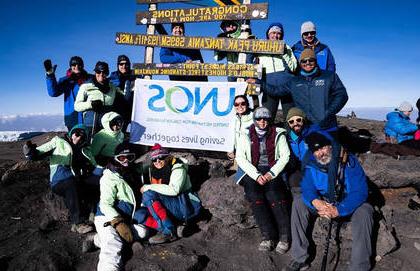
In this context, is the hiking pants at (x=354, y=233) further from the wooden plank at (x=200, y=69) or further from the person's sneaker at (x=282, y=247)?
the wooden plank at (x=200, y=69)

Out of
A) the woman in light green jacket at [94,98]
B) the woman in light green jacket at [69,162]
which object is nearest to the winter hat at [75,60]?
the woman in light green jacket at [94,98]

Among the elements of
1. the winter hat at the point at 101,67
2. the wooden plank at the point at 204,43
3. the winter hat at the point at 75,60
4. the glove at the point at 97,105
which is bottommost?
the glove at the point at 97,105

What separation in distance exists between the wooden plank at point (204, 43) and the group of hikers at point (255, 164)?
0.84 ft

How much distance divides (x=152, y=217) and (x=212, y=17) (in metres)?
5.14

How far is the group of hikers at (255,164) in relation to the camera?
17.6 ft

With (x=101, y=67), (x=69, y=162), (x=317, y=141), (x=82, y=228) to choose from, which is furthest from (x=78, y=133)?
(x=317, y=141)

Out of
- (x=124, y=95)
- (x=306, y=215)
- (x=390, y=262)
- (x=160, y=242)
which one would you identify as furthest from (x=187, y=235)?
(x=124, y=95)

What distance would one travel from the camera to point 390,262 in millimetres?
5258

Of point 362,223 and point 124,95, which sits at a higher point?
point 124,95

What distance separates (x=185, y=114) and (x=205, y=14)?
2.64 m

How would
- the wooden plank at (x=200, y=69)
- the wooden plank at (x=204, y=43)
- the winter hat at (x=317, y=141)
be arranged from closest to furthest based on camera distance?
the winter hat at (x=317, y=141), the wooden plank at (x=204, y=43), the wooden plank at (x=200, y=69)

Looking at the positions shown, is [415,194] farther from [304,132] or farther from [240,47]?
[240,47]

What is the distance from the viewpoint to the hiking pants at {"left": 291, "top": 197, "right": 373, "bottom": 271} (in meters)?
4.91

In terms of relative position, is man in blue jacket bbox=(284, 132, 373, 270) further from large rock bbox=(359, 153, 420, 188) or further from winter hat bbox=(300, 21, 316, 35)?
winter hat bbox=(300, 21, 316, 35)
